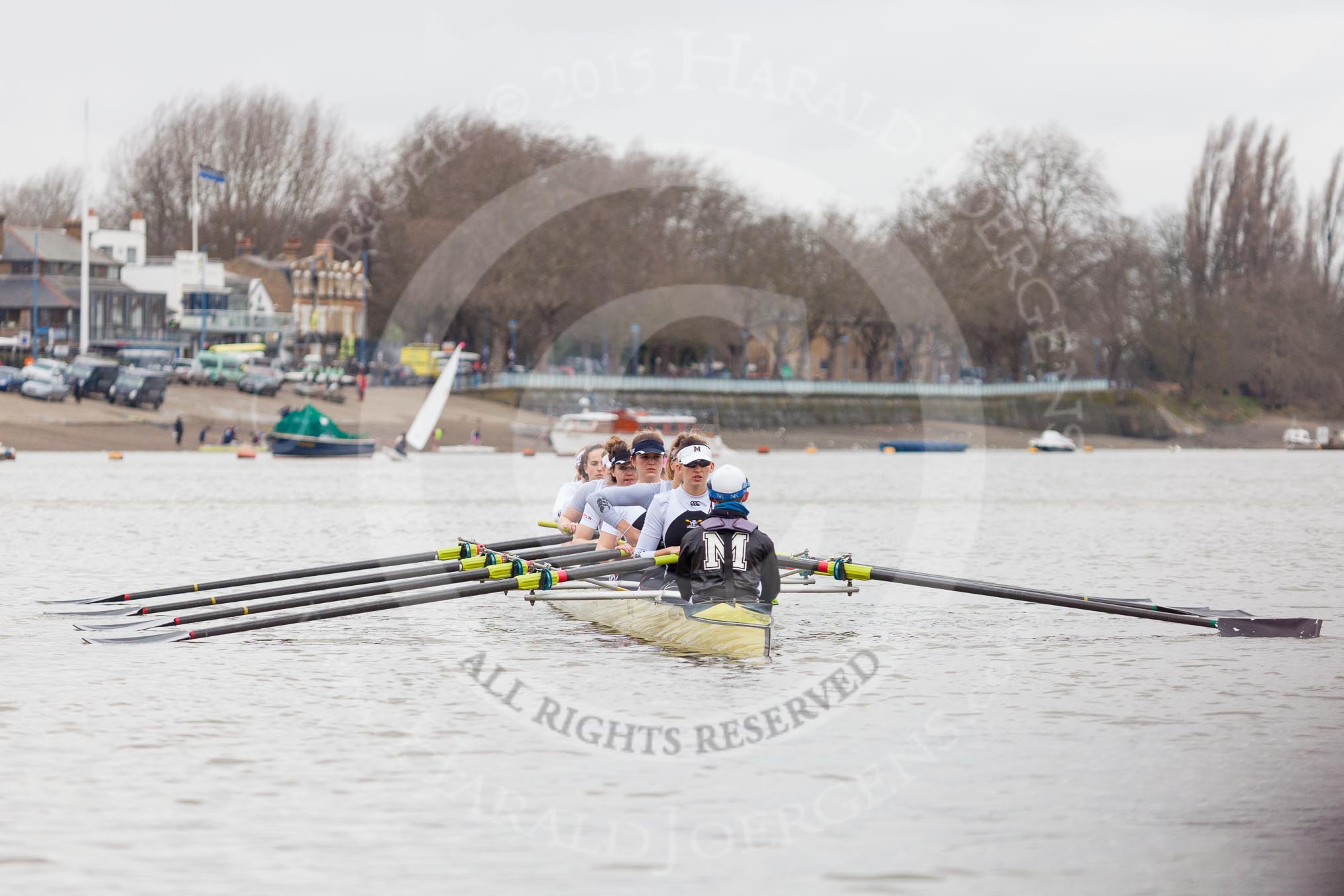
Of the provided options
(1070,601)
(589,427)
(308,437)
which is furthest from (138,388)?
(1070,601)

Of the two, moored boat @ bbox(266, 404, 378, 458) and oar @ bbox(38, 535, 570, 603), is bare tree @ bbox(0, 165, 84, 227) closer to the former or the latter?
moored boat @ bbox(266, 404, 378, 458)

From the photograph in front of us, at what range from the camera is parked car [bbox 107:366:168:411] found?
75.4 metres

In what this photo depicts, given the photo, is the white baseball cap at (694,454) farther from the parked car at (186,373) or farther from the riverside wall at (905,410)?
the riverside wall at (905,410)

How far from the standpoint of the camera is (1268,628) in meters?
17.1

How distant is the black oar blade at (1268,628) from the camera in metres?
17.1

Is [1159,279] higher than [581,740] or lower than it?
higher

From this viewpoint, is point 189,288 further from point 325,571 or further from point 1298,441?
point 325,571

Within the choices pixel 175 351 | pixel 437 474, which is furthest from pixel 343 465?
pixel 175 351

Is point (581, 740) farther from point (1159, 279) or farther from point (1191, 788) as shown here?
point (1159, 279)

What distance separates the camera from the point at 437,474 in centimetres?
5900

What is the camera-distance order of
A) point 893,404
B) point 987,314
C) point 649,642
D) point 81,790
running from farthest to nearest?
point 893,404, point 987,314, point 649,642, point 81,790

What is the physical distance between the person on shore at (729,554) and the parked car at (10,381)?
6675cm

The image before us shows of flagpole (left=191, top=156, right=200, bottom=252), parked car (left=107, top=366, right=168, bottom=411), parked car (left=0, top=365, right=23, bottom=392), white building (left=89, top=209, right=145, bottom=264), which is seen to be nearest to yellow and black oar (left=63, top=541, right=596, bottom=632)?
parked car (left=107, top=366, right=168, bottom=411)

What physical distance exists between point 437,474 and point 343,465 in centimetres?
970
